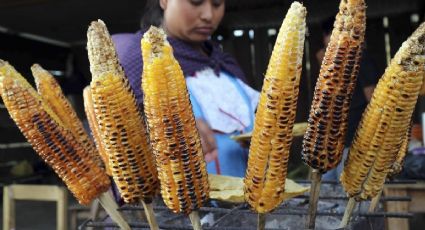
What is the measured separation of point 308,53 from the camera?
8.00 metres

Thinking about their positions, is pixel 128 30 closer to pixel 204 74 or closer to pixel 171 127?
pixel 204 74

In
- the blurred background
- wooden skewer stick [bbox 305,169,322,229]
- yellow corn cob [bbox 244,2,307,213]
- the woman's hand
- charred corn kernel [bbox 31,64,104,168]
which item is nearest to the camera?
yellow corn cob [bbox 244,2,307,213]

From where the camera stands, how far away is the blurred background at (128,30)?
6.60 meters

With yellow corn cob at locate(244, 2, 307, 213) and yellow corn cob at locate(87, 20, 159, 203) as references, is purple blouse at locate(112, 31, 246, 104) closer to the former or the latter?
yellow corn cob at locate(87, 20, 159, 203)

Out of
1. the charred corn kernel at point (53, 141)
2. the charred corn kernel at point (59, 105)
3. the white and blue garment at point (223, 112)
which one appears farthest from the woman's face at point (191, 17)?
the charred corn kernel at point (53, 141)

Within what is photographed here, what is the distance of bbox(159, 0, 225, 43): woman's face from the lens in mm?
1457

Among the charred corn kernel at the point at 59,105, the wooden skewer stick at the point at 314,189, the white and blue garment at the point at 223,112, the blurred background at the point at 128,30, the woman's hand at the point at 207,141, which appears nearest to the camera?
the wooden skewer stick at the point at 314,189

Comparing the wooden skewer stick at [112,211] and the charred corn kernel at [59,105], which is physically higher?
the charred corn kernel at [59,105]

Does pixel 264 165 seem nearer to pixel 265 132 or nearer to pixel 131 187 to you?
pixel 265 132

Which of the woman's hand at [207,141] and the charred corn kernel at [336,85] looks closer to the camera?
the charred corn kernel at [336,85]

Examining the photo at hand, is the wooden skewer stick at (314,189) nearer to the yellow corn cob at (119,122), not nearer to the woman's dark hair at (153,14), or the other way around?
the yellow corn cob at (119,122)

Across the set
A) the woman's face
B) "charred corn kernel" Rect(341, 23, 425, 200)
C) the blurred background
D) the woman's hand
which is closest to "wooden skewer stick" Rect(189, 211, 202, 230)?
"charred corn kernel" Rect(341, 23, 425, 200)

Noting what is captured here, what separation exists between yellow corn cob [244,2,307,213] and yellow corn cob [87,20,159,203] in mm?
204

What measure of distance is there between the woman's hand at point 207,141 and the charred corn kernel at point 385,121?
1.66 ft
